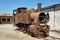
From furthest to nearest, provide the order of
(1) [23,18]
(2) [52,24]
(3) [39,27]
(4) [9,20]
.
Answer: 1. (4) [9,20]
2. (2) [52,24]
3. (1) [23,18]
4. (3) [39,27]

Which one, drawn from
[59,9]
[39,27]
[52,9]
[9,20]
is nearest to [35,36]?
[39,27]

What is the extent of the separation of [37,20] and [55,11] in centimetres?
641

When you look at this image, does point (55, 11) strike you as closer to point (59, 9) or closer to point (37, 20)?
point (59, 9)

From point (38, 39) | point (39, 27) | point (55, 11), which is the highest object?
point (55, 11)

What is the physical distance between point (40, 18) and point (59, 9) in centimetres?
546

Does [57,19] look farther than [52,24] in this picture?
No

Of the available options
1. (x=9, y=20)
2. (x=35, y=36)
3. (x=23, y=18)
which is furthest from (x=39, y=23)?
(x=9, y=20)

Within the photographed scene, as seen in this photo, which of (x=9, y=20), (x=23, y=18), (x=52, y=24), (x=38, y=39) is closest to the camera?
(x=38, y=39)

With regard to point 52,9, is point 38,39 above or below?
below

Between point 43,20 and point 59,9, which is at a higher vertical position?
point 59,9

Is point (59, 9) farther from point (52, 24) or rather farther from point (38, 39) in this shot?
point (38, 39)

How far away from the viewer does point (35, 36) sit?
15664 mm

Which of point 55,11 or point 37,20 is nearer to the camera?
point 37,20

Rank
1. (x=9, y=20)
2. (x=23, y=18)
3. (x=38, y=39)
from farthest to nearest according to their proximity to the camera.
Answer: (x=9, y=20) < (x=23, y=18) < (x=38, y=39)
